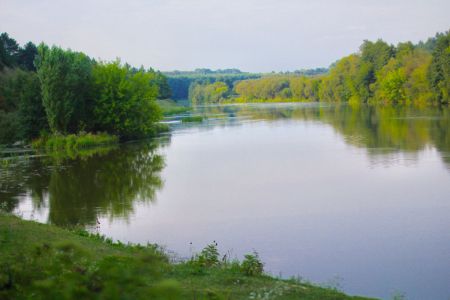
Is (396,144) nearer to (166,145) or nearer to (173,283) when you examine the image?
(166,145)

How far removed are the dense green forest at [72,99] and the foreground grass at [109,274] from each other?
1050 inches

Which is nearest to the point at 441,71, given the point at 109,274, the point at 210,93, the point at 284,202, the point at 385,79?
the point at 385,79

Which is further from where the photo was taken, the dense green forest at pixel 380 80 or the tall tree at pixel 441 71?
the dense green forest at pixel 380 80

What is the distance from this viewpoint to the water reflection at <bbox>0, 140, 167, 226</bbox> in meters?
17.9

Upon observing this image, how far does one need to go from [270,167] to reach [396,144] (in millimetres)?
10689

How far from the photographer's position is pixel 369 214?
1566 cm

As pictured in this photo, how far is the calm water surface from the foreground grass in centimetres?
230

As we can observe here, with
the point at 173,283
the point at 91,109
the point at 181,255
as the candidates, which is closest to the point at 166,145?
the point at 91,109

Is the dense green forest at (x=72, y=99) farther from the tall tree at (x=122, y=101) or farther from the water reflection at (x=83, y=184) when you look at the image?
the water reflection at (x=83, y=184)

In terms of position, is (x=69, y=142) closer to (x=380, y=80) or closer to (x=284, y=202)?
(x=284, y=202)

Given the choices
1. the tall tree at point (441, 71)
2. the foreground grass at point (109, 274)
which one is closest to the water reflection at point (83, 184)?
the foreground grass at point (109, 274)

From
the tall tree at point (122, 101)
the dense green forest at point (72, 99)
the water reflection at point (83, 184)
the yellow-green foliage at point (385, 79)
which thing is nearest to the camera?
the water reflection at point (83, 184)

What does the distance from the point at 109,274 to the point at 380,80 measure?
9567cm

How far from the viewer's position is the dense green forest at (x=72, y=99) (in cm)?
3794
